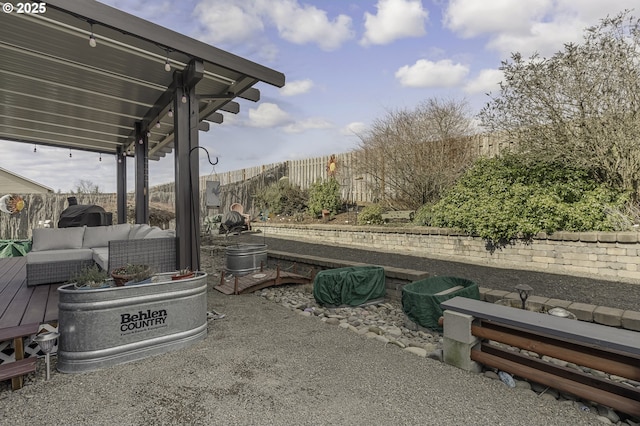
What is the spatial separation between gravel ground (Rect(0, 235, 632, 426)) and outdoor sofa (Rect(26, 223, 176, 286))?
60.9 inches

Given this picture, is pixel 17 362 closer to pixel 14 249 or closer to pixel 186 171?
pixel 186 171

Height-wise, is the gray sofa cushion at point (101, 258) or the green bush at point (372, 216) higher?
the green bush at point (372, 216)

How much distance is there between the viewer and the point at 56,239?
543 cm

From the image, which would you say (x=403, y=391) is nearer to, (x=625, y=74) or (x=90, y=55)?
(x=90, y=55)

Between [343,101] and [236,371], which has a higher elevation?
[343,101]

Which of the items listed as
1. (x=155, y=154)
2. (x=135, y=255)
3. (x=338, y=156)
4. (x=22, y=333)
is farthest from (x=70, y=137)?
(x=338, y=156)

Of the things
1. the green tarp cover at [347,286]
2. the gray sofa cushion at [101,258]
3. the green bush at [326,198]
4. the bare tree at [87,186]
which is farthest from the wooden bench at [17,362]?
the bare tree at [87,186]

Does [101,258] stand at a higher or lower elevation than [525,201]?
lower

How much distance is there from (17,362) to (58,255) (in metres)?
3.05

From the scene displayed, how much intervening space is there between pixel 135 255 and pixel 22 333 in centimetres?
196

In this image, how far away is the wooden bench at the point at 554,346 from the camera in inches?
79.3

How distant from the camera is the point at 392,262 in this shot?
6395mm

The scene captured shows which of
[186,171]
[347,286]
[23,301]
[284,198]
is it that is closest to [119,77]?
[186,171]

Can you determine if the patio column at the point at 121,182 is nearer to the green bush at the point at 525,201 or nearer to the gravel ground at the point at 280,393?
the gravel ground at the point at 280,393
